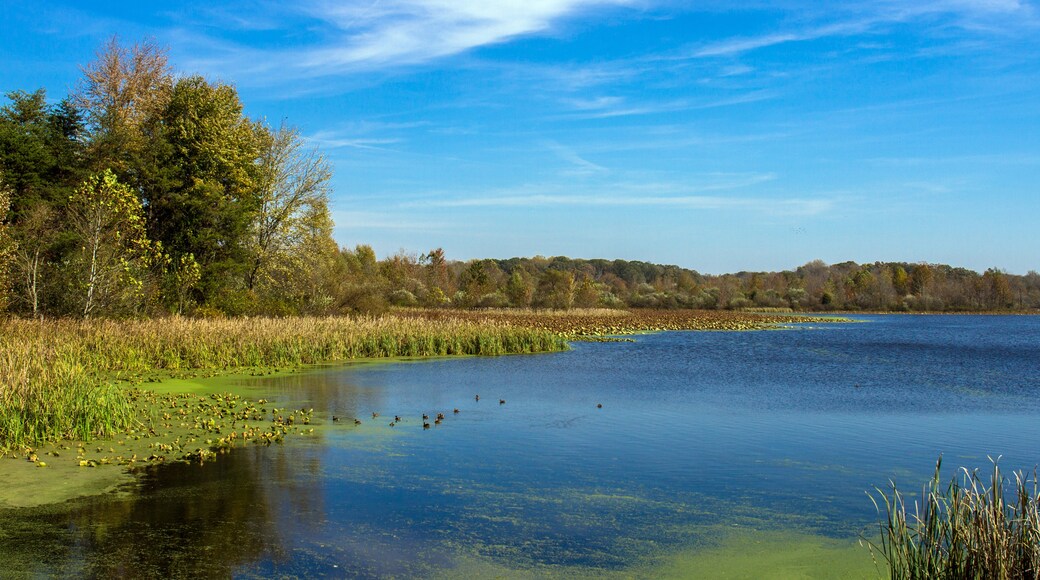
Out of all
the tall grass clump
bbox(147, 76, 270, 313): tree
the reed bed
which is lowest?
the tall grass clump

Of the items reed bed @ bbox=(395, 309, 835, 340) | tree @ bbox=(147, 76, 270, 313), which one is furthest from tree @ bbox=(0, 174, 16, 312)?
reed bed @ bbox=(395, 309, 835, 340)

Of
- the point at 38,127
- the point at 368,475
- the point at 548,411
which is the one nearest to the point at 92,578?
the point at 368,475

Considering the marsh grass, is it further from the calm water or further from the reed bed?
the reed bed

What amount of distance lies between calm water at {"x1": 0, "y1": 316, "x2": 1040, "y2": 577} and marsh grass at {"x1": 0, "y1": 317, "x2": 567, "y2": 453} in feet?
8.60

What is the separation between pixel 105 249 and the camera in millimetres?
24391

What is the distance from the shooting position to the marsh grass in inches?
444

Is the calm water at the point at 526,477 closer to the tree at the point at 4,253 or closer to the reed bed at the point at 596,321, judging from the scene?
the tree at the point at 4,253

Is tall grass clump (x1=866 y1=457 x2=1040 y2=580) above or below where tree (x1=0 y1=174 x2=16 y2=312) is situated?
below

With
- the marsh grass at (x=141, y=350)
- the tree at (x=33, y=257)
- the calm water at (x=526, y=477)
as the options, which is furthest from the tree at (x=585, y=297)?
the calm water at (x=526, y=477)

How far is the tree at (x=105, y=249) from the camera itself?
24.2m

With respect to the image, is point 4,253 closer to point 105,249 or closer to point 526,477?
point 105,249

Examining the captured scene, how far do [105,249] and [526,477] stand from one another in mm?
19721

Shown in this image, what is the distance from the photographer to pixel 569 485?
31.6ft

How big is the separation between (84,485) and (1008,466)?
474 inches
